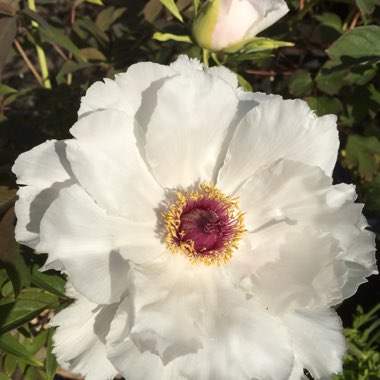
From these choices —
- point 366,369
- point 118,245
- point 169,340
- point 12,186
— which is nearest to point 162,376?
point 169,340

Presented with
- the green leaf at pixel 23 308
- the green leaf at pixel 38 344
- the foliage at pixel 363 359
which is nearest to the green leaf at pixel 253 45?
the green leaf at pixel 23 308

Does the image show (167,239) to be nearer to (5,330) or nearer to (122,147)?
(122,147)

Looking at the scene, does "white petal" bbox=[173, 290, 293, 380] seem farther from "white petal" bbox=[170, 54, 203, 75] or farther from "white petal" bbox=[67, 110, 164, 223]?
"white petal" bbox=[170, 54, 203, 75]

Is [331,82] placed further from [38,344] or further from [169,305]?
[38,344]

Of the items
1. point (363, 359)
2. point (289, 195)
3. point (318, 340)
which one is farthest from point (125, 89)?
point (363, 359)

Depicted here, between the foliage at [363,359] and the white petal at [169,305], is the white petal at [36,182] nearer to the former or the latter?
the white petal at [169,305]

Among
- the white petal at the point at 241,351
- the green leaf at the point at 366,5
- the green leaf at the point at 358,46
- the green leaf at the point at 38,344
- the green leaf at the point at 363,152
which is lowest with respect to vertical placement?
the green leaf at the point at 363,152

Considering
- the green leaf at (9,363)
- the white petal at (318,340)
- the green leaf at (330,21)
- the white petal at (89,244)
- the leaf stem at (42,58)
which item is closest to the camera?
A: the white petal at (89,244)
